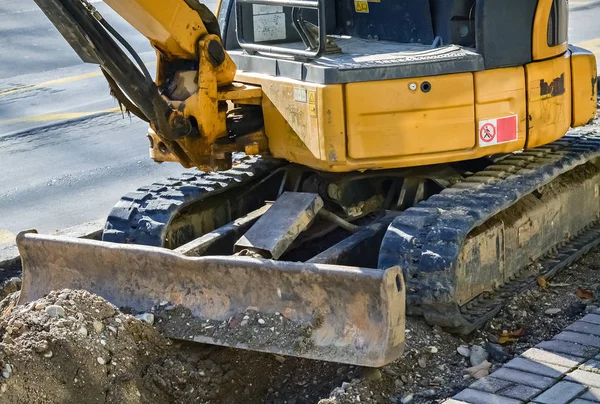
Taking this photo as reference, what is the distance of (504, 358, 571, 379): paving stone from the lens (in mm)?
5348

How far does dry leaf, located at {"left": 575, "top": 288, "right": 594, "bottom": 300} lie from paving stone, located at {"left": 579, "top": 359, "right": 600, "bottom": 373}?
56.0 inches

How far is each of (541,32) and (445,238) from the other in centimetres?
151

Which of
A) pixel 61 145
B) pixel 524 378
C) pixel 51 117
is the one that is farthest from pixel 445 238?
pixel 51 117

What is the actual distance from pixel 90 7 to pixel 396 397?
2.67 metres

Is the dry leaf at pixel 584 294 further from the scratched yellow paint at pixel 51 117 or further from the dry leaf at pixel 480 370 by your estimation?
the scratched yellow paint at pixel 51 117

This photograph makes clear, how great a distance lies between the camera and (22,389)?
5281mm

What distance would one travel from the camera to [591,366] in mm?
5406

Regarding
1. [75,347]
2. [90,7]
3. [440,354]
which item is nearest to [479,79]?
[440,354]

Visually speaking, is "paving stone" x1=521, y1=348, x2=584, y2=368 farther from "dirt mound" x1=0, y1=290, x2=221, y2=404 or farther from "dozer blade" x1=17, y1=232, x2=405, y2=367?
"dirt mound" x1=0, y1=290, x2=221, y2=404

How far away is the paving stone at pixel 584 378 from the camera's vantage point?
17.1 ft

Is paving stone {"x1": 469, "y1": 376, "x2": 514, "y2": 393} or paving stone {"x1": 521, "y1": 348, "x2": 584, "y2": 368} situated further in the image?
paving stone {"x1": 521, "y1": 348, "x2": 584, "y2": 368}

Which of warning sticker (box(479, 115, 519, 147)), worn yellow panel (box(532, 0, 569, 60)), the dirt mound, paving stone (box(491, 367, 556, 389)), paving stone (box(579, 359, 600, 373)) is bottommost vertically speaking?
paving stone (box(579, 359, 600, 373))

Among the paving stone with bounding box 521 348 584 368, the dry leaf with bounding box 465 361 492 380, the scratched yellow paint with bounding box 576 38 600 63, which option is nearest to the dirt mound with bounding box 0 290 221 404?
the dry leaf with bounding box 465 361 492 380

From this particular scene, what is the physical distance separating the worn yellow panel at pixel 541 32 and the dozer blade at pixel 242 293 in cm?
199
